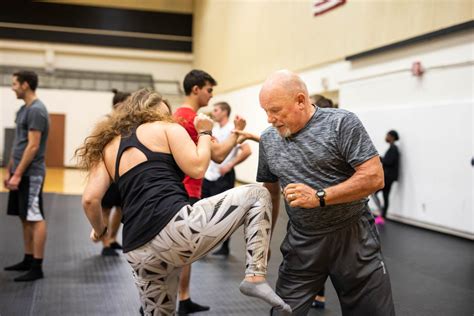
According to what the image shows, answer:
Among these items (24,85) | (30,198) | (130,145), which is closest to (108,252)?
(30,198)

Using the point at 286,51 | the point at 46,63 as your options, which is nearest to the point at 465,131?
the point at 286,51

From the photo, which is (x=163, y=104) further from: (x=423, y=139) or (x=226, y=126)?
(x=423, y=139)

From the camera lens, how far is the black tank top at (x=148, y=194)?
6.51 ft

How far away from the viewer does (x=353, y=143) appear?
198 centimetres

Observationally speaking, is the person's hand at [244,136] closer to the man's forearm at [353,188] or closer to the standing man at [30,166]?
the man's forearm at [353,188]

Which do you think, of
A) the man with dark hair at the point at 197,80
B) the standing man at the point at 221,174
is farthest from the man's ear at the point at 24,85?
the standing man at the point at 221,174

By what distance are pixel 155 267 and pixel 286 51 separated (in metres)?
11.8

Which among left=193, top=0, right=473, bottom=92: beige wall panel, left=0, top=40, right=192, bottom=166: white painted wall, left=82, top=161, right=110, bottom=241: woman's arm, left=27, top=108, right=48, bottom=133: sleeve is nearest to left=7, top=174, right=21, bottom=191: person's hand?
left=27, top=108, right=48, bottom=133: sleeve

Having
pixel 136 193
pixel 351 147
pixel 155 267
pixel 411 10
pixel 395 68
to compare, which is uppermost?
pixel 411 10

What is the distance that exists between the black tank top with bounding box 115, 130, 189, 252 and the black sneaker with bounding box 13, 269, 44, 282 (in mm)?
2711

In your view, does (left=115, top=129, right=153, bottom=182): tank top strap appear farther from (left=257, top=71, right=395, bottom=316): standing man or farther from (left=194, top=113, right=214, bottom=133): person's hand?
(left=257, top=71, right=395, bottom=316): standing man

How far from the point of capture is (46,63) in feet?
66.7

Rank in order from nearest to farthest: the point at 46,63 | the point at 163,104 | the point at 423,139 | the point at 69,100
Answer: the point at 163,104
the point at 423,139
the point at 69,100
the point at 46,63

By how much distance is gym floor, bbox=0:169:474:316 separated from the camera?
381 centimetres
